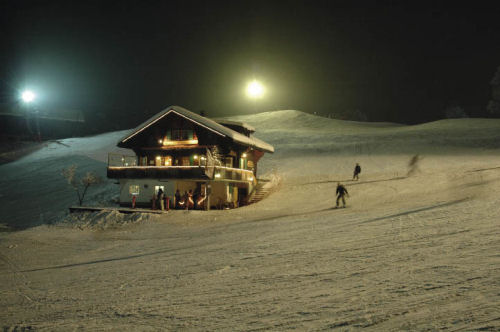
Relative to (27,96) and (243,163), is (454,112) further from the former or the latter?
(27,96)

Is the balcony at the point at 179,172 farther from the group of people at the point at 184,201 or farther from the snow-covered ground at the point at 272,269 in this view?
the snow-covered ground at the point at 272,269

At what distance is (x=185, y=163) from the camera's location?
34031 millimetres

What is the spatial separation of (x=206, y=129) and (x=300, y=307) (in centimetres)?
2772

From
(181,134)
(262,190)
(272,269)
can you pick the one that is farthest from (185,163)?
(272,269)

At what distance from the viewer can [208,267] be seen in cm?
1046

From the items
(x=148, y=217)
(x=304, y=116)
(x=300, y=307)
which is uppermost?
(x=304, y=116)

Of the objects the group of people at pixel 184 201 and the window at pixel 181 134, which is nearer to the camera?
the group of people at pixel 184 201

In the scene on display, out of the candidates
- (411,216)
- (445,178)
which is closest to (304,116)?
(445,178)

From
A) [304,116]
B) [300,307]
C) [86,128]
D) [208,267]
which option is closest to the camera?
[300,307]

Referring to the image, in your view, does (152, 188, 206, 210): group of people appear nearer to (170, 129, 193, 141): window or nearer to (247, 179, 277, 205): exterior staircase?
(247, 179, 277, 205): exterior staircase

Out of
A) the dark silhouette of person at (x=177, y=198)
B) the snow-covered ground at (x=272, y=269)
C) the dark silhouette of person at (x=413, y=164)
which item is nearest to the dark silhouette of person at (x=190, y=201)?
the dark silhouette of person at (x=177, y=198)

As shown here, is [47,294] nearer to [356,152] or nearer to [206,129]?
[206,129]

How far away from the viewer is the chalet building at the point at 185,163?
99.2 feet

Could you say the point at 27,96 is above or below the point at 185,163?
above
